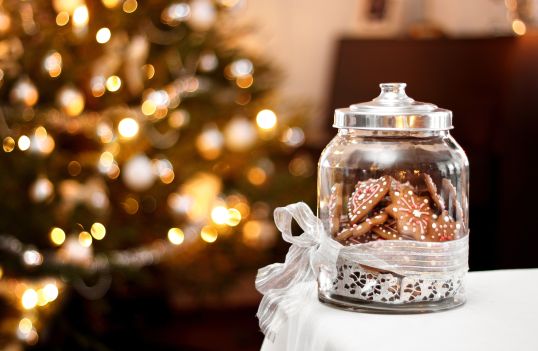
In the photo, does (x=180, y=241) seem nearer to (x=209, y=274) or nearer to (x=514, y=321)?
(x=209, y=274)

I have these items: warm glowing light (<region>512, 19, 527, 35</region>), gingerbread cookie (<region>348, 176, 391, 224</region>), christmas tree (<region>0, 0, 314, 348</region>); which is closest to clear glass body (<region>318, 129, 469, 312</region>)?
gingerbread cookie (<region>348, 176, 391, 224</region>)

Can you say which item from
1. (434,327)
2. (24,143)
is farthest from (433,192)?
(24,143)

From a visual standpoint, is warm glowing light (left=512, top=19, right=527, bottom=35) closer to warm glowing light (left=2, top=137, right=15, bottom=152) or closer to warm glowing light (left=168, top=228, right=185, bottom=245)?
warm glowing light (left=168, top=228, right=185, bottom=245)

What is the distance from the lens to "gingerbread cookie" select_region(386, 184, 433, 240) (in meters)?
0.92

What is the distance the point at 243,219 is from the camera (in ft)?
10.2

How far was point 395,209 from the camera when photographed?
0.92m

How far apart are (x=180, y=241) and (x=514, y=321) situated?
7.11 ft

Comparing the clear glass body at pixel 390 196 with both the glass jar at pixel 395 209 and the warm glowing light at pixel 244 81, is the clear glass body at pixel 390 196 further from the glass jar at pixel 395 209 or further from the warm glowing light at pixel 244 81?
the warm glowing light at pixel 244 81

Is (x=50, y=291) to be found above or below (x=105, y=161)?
below

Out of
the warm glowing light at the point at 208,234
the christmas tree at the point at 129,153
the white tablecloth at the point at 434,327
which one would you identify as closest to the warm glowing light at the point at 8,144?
the christmas tree at the point at 129,153

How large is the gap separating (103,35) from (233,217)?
0.72 m

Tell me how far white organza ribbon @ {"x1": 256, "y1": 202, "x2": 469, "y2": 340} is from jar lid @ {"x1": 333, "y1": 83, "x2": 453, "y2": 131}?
0.11m

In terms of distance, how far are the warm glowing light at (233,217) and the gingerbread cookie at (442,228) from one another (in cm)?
216

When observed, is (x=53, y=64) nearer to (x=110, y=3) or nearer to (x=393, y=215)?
(x=110, y=3)
